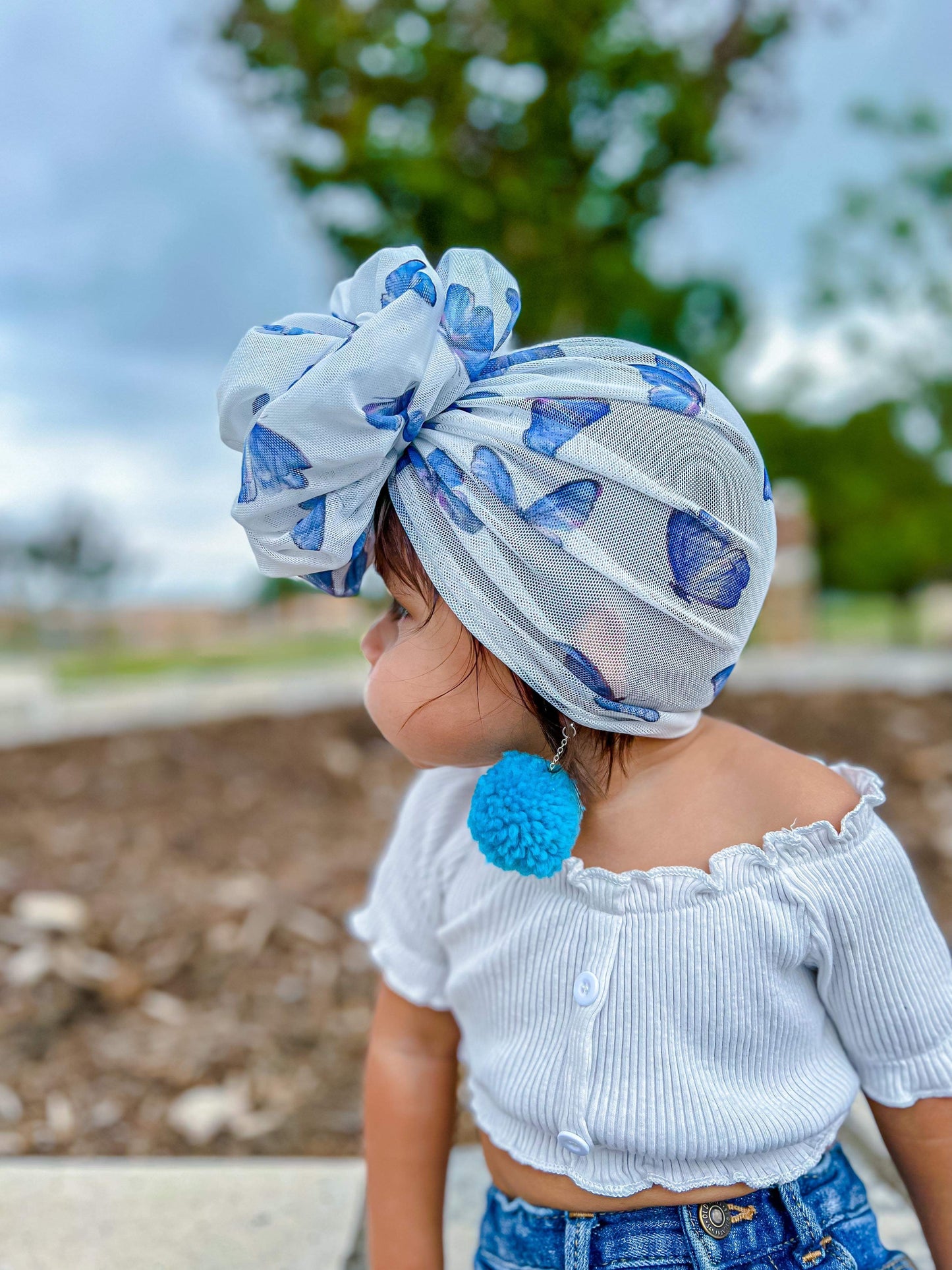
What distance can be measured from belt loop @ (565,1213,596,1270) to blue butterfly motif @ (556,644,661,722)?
22.7 inches

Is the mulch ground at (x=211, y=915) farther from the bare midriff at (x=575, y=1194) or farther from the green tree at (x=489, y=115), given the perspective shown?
the green tree at (x=489, y=115)

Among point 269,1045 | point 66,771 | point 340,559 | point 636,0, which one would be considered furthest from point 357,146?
point 340,559

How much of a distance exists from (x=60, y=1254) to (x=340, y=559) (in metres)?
1.28

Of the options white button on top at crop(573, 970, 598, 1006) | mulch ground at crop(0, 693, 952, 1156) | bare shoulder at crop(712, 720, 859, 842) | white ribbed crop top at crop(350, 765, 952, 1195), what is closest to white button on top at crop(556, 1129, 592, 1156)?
white ribbed crop top at crop(350, 765, 952, 1195)

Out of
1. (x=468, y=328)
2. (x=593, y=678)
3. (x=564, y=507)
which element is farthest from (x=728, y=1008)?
(x=468, y=328)

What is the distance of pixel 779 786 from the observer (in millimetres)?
1217

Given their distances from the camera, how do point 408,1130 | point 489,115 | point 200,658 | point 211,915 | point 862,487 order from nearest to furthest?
point 408,1130
point 211,915
point 489,115
point 200,658
point 862,487

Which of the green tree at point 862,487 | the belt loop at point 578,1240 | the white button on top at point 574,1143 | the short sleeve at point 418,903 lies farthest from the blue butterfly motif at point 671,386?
the green tree at point 862,487

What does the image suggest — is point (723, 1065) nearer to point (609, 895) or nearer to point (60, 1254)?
point (609, 895)

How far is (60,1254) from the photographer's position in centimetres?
167

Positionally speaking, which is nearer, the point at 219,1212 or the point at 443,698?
the point at 443,698

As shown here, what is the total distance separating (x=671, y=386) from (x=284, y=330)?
42 cm

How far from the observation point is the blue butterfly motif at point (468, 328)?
45.7 inches

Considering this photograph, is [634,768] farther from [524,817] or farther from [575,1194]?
[575,1194]
